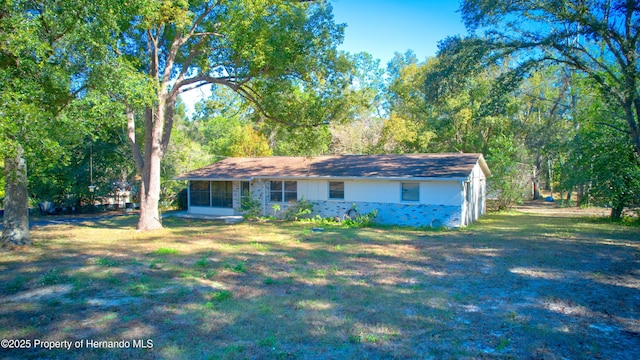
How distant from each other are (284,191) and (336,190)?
122 inches

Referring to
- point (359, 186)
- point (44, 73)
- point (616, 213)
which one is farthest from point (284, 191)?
point (616, 213)

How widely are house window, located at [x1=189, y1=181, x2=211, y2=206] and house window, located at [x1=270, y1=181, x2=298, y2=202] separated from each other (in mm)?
4296

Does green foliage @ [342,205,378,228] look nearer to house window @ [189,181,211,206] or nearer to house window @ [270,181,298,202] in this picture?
house window @ [270,181,298,202]

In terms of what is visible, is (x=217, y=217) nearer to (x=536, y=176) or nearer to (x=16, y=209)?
(x=16, y=209)

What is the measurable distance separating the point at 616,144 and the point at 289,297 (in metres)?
18.8

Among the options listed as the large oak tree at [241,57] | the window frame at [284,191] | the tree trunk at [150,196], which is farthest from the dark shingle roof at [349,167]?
the tree trunk at [150,196]

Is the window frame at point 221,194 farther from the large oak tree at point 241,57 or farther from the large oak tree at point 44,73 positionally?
the large oak tree at point 44,73

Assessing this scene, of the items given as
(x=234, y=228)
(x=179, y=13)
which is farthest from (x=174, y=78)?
(x=234, y=228)

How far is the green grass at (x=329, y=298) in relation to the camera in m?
4.80

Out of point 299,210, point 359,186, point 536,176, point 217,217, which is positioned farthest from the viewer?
point 536,176

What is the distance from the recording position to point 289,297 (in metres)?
6.73

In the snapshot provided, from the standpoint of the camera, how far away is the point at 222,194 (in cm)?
2238

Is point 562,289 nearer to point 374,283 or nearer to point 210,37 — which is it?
point 374,283

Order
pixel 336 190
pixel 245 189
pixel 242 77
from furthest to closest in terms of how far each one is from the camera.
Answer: pixel 245 189
pixel 336 190
pixel 242 77
